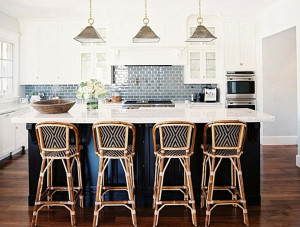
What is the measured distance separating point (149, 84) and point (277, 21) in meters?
2.81

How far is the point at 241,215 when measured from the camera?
318 centimetres

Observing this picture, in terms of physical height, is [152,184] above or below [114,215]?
above

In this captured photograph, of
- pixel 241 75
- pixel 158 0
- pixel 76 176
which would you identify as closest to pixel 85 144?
pixel 76 176

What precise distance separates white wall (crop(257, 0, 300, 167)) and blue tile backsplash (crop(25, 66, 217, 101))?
1415 mm

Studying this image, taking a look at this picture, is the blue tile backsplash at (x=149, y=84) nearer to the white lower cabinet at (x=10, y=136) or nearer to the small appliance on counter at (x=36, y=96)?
the small appliance on counter at (x=36, y=96)

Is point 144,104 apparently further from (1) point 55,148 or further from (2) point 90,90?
(1) point 55,148

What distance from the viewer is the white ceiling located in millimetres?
5402

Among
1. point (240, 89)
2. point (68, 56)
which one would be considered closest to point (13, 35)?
point (68, 56)

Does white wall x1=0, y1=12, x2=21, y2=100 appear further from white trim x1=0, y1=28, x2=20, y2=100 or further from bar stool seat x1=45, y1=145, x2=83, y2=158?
bar stool seat x1=45, y1=145, x2=83, y2=158

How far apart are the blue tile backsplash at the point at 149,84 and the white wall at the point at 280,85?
4.62ft

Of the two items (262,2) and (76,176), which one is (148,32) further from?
(262,2)

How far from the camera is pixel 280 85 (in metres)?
6.50

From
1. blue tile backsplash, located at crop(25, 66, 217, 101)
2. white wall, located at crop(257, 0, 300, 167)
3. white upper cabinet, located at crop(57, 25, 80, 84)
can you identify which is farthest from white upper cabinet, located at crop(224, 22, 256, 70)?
white upper cabinet, located at crop(57, 25, 80, 84)

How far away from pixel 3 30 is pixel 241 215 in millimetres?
5225
